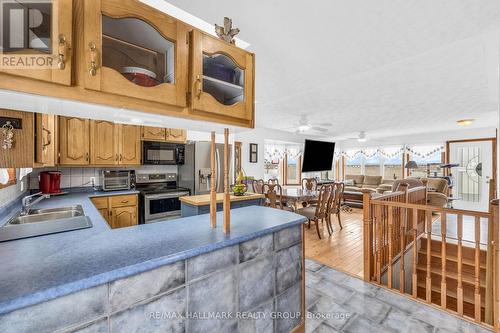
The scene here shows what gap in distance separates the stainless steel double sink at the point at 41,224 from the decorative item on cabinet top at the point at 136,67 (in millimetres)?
1057

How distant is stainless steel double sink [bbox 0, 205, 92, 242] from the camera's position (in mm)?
1344

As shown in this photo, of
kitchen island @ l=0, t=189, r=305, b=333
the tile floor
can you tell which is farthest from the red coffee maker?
the tile floor

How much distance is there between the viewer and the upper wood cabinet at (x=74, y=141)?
2.99 m

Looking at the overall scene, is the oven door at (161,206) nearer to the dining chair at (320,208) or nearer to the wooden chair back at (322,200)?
the dining chair at (320,208)

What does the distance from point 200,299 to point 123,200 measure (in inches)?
103

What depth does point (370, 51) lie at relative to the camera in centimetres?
219

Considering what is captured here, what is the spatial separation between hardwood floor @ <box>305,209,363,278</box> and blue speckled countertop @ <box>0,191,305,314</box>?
181cm

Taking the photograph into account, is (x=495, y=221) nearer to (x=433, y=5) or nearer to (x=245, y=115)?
(x=433, y=5)

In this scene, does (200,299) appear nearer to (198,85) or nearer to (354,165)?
(198,85)

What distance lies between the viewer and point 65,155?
3.01 m

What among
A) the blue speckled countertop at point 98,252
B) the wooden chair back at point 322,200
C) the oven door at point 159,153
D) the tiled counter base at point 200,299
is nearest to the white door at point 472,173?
the wooden chair back at point 322,200

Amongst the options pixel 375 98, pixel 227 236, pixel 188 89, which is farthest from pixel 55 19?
pixel 375 98

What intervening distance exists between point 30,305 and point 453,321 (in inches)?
111

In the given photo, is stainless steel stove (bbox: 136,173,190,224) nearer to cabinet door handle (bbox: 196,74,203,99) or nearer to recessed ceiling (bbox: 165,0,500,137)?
recessed ceiling (bbox: 165,0,500,137)
